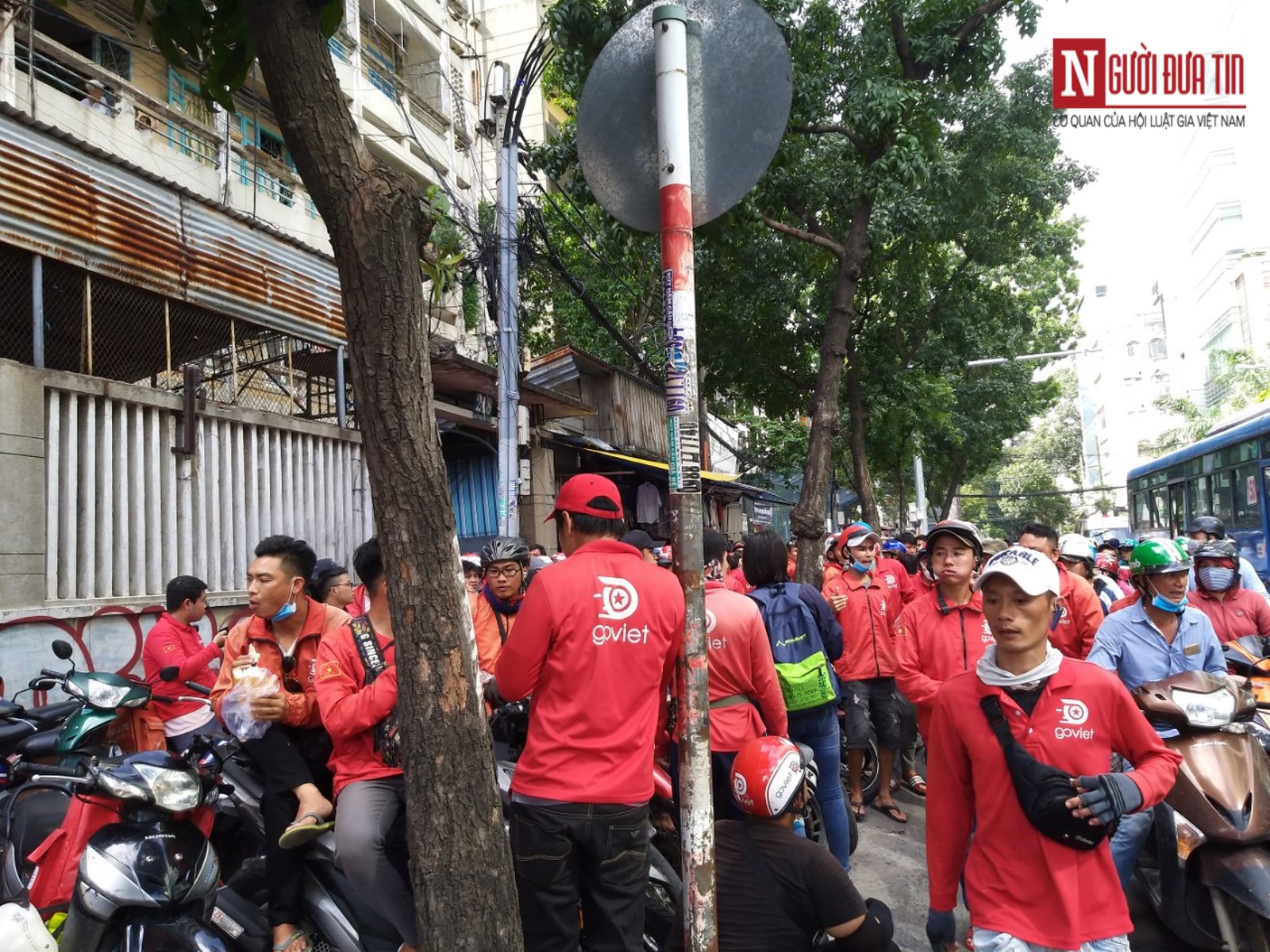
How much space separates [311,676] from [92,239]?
199 inches

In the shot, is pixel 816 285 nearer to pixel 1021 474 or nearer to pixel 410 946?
pixel 410 946

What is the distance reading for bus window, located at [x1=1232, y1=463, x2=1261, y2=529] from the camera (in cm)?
1126

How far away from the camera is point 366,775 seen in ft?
10.0

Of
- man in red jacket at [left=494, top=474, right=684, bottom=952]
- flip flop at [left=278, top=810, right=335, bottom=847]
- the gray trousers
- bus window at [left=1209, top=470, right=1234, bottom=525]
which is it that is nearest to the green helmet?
man in red jacket at [left=494, top=474, right=684, bottom=952]

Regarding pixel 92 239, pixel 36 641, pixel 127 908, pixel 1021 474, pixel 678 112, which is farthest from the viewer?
pixel 1021 474

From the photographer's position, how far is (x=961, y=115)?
12.1 meters

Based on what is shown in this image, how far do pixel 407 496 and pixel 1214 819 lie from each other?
3.21 metres

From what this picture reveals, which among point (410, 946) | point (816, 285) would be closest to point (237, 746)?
point (410, 946)

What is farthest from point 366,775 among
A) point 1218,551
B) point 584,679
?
point 1218,551

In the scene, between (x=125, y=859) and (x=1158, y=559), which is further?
(x=1158, y=559)

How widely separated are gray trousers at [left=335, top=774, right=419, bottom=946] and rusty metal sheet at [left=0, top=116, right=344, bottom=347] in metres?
5.44

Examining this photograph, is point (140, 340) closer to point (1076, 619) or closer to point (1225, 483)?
Result: point (1076, 619)

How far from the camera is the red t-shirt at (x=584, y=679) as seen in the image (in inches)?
105

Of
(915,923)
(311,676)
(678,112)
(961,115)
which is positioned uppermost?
(961,115)
